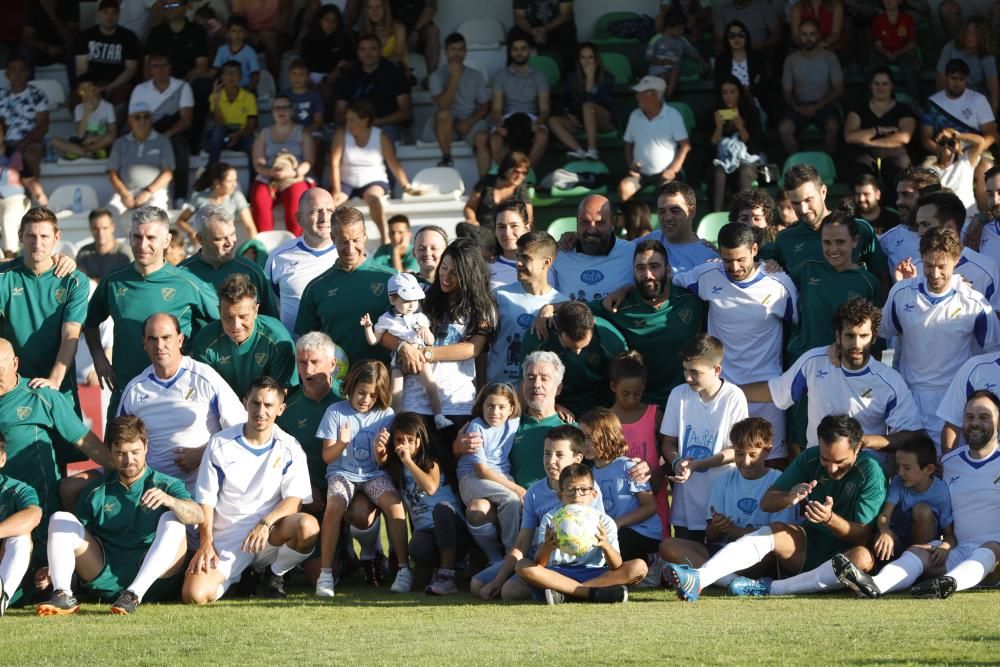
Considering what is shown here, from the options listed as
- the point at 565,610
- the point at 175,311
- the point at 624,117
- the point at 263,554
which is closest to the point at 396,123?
the point at 624,117

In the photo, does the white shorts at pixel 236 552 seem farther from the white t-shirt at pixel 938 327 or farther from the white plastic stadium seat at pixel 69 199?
the white plastic stadium seat at pixel 69 199

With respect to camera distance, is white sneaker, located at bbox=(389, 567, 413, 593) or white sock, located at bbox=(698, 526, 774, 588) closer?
white sock, located at bbox=(698, 526, 774, 588)

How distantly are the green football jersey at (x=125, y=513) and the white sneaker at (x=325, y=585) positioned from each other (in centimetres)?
86

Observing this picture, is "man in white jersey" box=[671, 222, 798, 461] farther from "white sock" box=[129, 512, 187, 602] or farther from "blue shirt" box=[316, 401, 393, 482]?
"white sock" box=[129, 512, 187, 602]

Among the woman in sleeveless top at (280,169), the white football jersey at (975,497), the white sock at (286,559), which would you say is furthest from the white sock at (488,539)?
the woman in sleeveless top at (280,169)

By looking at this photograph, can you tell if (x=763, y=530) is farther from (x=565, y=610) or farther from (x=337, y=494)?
(x=337, y=494)

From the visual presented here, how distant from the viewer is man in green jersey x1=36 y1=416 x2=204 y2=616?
8.12 meters

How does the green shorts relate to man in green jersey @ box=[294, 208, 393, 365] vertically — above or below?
below

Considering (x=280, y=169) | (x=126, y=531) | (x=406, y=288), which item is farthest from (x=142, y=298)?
(x=280, y=169)

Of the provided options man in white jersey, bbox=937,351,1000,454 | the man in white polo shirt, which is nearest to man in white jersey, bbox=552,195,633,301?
man in white jersey, bbox=937,351,1000,454

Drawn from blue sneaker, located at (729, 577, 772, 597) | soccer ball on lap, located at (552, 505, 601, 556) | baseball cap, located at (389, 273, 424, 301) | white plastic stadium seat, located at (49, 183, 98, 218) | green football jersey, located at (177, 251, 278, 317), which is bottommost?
white plastic stadium seat, located at (49, 183, 98, 218)

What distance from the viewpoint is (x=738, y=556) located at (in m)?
7.91

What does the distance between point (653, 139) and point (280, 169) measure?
348 centimetres

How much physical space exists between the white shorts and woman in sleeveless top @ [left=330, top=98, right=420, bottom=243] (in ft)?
20.1
